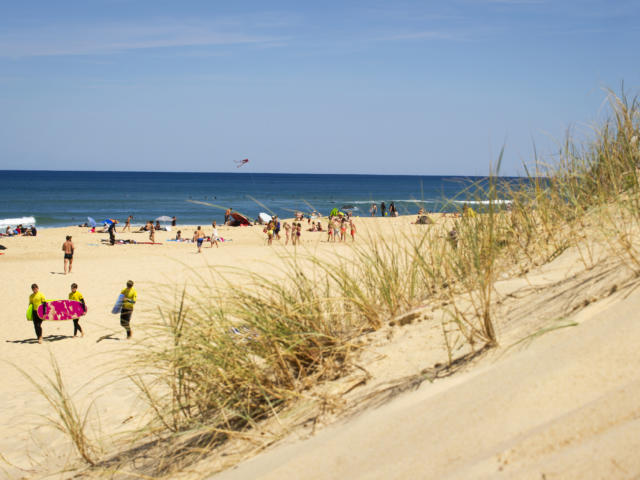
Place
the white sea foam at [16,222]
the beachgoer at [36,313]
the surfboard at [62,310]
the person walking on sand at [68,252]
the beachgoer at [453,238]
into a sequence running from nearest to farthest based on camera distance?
the beachgoer at [453,238], the beachgoer at [36,313], the surfboard at [62,310], the person walking on sand at [68,252], the white sea foam at [16,222]

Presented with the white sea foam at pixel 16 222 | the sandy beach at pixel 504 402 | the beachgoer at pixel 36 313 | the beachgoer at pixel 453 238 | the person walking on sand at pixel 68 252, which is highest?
the white sea foam at pixel 16 222

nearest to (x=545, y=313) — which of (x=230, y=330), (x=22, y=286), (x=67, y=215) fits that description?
(x=230, y=330)

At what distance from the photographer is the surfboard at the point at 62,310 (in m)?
9.85

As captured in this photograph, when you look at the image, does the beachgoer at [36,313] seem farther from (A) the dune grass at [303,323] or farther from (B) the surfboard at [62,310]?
(A) the dune grass at [303,323]

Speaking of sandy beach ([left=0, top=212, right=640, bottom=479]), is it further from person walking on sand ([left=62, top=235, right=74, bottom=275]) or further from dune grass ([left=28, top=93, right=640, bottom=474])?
person walking on sand ([left=62, top=235, right=74, bottom=275])

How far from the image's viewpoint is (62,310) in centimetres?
1002

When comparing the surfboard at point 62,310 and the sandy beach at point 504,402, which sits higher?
the sandy beach at point 504,402

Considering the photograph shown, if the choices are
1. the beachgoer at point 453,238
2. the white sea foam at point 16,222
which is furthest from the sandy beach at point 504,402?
the white sea foam at point 16,222

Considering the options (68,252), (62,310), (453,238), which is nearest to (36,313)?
(62,310)

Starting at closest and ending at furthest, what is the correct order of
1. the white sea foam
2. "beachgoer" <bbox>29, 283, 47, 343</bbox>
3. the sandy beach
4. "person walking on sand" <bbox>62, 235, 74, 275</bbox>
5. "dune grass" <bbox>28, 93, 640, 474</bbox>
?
1. the sandy beach
2. "dune grass" <bbox>28, 93, 640, 474</bbox>
3. "beachgoer" <bbox>29, 283, 47, 343</bbox>
4. "person walking on sand" <bbox>62, 235, 74, 275</bbox>
5. the white sea foam

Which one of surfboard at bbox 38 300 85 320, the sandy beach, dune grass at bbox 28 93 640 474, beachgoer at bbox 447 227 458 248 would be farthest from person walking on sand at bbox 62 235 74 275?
beachgoer at bbox 447 227 458 248

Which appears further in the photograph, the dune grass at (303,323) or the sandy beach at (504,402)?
the dune grass at (303,323)

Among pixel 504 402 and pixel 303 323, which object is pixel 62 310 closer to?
pixel 303 323

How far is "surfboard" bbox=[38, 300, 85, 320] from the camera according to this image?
388 inches
